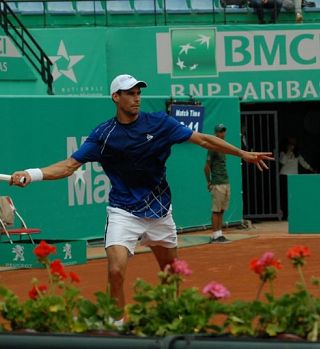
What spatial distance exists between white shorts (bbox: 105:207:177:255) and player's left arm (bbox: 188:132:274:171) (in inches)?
22.5

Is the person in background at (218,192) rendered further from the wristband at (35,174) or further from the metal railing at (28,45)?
the wristband at (35,174)

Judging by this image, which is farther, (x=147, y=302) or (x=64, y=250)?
(x=64, y=250)

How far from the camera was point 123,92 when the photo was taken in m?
8.49

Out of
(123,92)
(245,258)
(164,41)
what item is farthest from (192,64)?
(123,92)

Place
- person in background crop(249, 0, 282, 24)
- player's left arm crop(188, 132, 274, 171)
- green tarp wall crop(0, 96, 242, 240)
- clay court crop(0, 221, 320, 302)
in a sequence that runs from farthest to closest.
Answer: person in background crop(249, 0, 282, 24)
green tarp wall crop(0, 96, 242, 240)
clay court crop(0, 221, 320, 302)
player's left arm crop(188, 132, 274, 171)

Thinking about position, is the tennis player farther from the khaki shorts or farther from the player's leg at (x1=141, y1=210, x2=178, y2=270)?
the khaki shorts

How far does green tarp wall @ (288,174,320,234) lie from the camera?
20.3m

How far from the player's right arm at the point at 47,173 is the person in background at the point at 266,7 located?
1681cm

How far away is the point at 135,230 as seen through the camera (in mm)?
8445

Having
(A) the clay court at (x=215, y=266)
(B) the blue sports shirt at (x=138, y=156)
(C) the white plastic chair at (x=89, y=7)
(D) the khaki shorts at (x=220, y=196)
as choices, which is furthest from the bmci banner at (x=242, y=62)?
(B) the blue sports shirt at (x=138, y=156)

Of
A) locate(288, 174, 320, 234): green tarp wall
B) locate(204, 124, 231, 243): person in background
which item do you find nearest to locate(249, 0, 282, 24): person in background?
locate(288, 174, 320, 234): green tarp wall

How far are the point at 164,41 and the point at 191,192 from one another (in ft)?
12.0

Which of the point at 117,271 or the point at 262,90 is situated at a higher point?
the point at 262,90

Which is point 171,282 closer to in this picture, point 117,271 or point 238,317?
point 238,317
